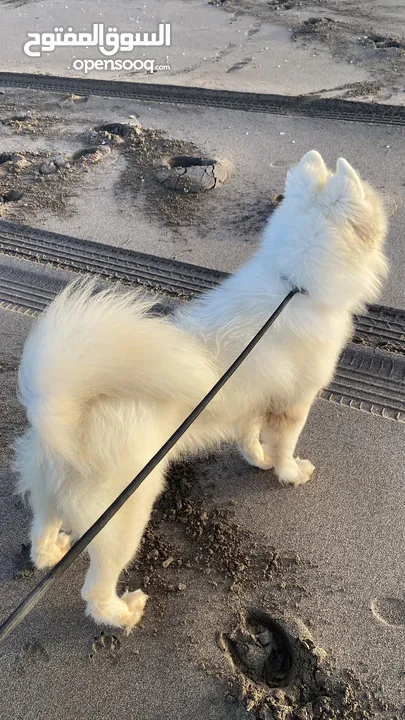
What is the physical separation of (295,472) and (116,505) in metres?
1.31

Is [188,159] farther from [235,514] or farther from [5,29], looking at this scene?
[5,29]

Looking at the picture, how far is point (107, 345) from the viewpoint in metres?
1.59

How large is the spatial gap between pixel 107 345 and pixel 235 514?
126 cm

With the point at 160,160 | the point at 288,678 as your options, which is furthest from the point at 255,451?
the point at 160,160

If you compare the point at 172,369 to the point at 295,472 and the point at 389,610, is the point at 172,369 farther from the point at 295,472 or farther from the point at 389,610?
the point at 389,610

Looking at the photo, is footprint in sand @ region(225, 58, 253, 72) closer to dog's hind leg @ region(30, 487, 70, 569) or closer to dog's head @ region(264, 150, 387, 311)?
dog's head @ region(264, 150, 387, 311)

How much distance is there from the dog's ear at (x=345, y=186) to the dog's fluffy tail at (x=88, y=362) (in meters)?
0.86

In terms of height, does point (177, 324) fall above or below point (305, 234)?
below

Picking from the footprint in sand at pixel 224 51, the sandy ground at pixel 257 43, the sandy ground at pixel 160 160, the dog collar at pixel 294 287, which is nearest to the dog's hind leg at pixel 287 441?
the dog collar at pixel 294 287

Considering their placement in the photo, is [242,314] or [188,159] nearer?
[242,314]

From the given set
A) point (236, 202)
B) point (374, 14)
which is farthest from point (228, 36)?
point (236, 202)

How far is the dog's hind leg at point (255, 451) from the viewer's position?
2592mm

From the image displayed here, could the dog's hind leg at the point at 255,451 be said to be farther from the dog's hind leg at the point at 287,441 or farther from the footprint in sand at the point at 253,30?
the footprint in sand at the point at 253,30

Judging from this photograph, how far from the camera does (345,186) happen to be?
204 centimetres
